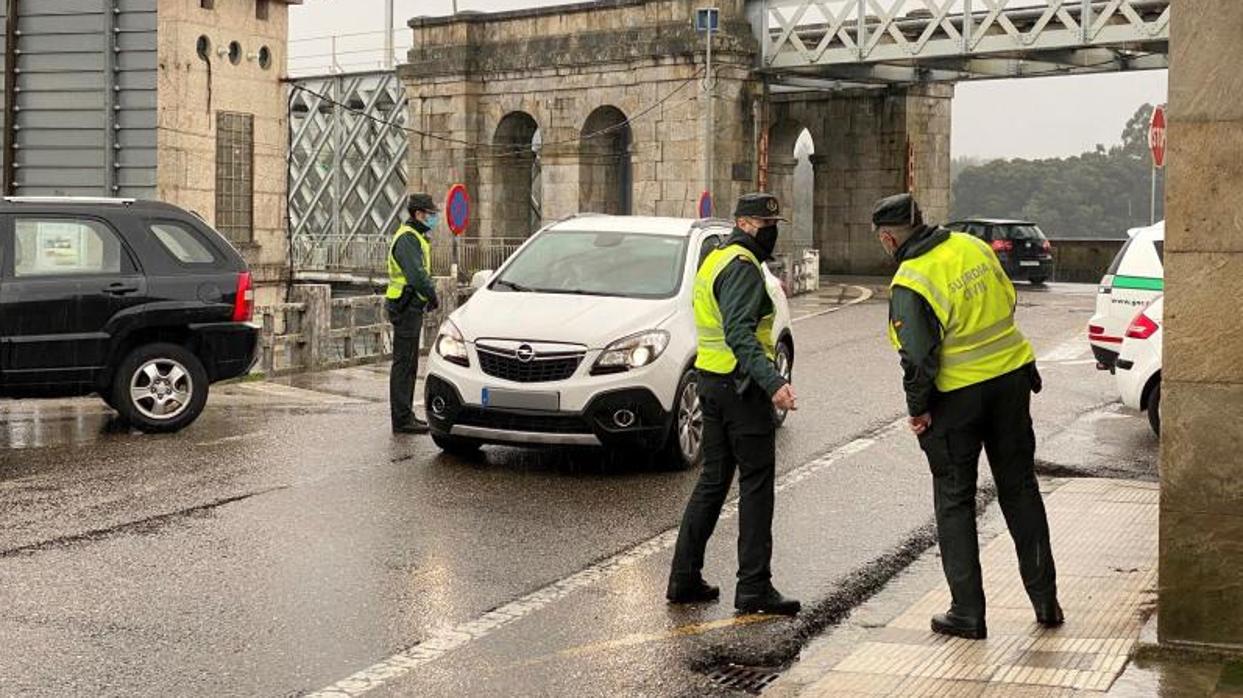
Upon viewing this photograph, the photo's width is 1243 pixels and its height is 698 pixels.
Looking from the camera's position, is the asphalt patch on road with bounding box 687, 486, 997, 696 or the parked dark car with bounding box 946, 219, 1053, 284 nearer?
the asphalt patch on road with bounding box 687, 486, 997, 696

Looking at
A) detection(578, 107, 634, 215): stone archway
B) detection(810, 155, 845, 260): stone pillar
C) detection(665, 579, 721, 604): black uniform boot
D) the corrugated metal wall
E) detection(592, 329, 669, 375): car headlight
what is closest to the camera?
detection(665, 579, 721, 604): black uniform boot

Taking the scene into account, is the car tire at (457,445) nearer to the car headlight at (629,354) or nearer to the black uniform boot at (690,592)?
the car headlight at (629,354)

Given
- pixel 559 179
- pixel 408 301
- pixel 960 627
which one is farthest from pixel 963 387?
pixel 559 179

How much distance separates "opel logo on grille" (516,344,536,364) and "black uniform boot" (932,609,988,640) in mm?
4810

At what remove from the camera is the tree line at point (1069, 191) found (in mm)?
82000

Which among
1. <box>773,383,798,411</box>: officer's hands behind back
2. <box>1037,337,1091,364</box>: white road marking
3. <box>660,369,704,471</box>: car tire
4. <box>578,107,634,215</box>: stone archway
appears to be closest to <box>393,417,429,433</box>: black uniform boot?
<box>660,369,704,471</box>: car tire

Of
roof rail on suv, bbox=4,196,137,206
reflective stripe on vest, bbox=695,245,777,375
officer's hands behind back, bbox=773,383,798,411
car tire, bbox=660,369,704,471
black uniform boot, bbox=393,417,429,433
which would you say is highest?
roof rail on suv, bbox=4,196,137,206

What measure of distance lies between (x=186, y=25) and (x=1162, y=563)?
2578cm

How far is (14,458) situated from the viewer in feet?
40.5

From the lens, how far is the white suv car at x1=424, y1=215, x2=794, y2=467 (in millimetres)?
11664

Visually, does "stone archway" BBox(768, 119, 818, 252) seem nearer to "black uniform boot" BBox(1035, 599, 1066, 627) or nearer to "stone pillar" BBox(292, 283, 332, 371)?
"stone pillar" BBox(292, 283, 332, 371)

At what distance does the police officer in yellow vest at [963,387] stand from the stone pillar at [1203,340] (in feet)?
2.48

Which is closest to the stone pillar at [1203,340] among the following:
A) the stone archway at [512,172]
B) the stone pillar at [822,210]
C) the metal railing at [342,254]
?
the stone pillar at [822,210]

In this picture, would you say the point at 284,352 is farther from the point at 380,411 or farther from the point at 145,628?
the point at 145,628
